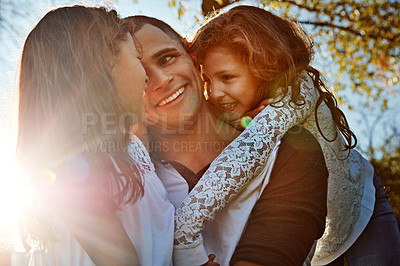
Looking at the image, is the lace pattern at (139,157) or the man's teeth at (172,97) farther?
the man's teeth at (172,97)

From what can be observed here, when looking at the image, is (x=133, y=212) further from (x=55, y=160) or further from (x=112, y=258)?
(x=55, y=160)

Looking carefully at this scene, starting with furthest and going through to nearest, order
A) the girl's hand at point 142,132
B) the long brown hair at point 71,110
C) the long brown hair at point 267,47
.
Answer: the girl's hand at point 142,132 < the long brown hair at point 267,47 < the long brown hair at point 71,110

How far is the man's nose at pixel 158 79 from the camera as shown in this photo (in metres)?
3.08

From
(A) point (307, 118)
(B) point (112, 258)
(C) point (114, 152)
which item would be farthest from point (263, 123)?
(B) point (112, 258)

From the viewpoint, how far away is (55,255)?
2.10 metres

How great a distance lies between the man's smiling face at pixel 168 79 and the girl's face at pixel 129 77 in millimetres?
551

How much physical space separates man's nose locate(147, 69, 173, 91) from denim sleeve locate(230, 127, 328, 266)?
1.04 m

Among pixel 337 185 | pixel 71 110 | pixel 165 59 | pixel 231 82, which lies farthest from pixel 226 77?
pixel 71 110

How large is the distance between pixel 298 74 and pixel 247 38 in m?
0.42

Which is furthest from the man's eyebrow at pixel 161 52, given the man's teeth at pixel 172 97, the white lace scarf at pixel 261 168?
the white lace scarf at pixel 261 168

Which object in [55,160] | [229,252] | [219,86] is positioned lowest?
[229,252]

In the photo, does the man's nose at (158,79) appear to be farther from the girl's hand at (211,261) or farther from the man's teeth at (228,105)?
the girl's hand at (211,261)

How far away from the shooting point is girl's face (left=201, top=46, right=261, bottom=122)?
9.87 ft

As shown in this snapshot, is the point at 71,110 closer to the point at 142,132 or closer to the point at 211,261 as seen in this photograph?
the point at 211,261
